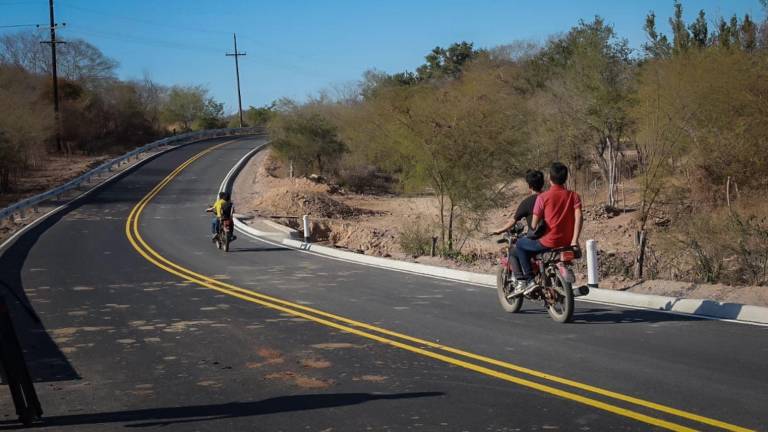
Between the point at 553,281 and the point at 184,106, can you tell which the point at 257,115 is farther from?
the point at 553,281

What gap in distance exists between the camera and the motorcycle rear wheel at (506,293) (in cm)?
1112

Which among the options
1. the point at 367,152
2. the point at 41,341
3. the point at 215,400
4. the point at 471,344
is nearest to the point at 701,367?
the point at 471,344

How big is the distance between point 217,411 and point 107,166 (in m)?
50.1

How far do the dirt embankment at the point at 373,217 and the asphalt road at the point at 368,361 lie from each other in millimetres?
5733

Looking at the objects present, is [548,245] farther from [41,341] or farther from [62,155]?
[62,155]

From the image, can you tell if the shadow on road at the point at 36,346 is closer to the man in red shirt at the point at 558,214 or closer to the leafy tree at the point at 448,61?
the man in red shirt at the point at 558,214

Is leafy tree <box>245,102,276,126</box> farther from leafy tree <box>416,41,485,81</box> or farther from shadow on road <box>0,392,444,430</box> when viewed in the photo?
shadow on road <box>0,392,444,430</box>

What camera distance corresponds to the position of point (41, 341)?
10.2m

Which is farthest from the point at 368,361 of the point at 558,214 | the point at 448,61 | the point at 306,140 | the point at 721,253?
the point at 448,61

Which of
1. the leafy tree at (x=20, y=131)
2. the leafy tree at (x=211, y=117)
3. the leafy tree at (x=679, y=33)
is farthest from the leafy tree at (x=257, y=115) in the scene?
the leafy tree at (x=679, y=33)

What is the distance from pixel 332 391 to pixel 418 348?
6.55ft

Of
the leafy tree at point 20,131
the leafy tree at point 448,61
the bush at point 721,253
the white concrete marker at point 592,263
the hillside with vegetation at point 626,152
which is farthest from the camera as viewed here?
the leafy tree at point 448,61

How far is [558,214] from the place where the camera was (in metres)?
10.2

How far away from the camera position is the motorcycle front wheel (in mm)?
10031
